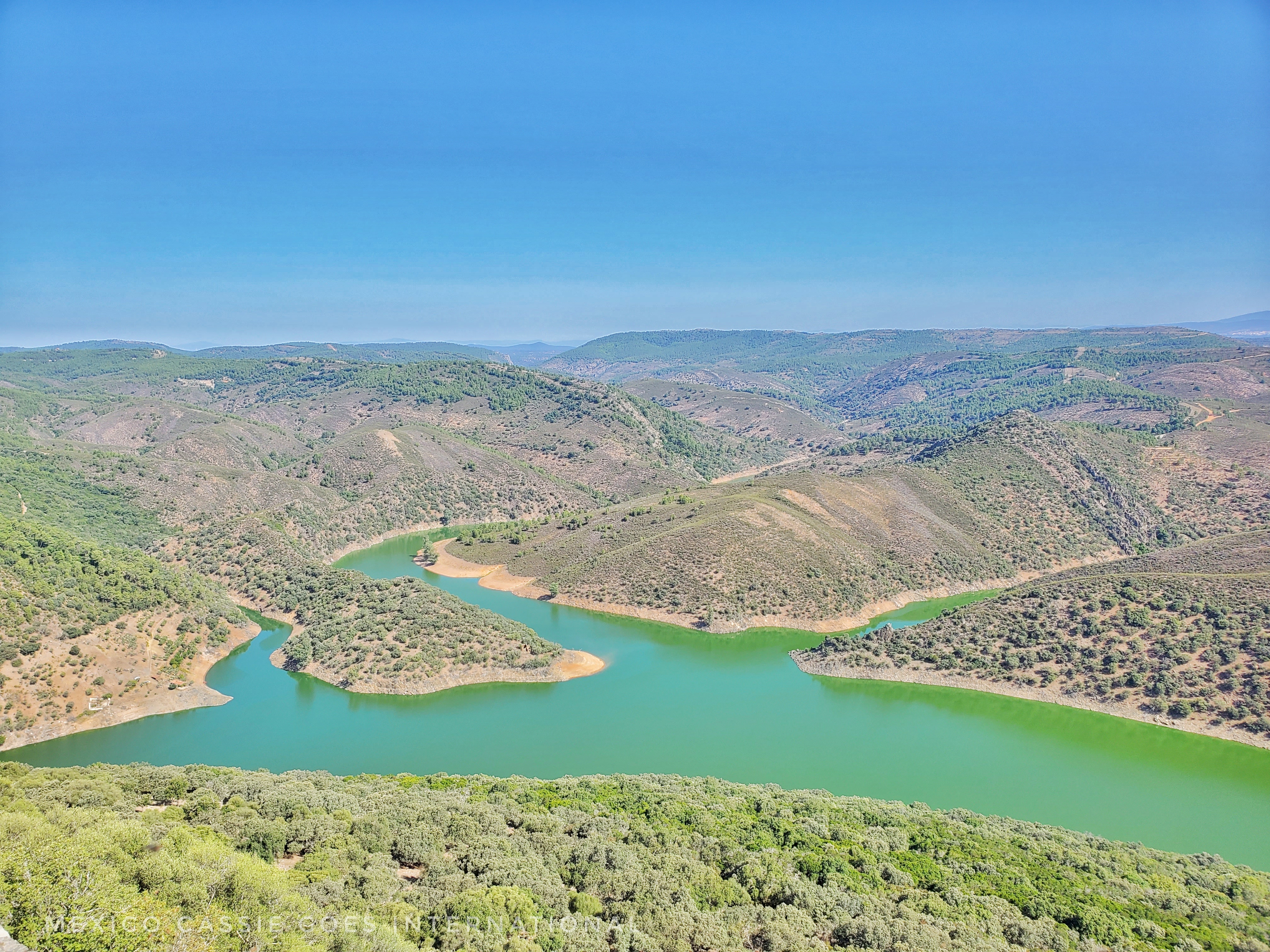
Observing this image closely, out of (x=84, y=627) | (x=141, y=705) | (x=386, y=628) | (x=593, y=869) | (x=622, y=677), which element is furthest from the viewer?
(x=386, y=628)

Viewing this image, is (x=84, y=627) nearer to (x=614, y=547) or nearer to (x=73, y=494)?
(x=73, y=494)

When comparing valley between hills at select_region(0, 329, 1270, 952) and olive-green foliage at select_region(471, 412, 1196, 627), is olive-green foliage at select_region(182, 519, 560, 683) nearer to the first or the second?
valley between hills at select_region(0, 329, 1270, 952)

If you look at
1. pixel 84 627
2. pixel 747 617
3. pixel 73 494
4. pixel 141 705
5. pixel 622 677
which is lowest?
pixel 622 677

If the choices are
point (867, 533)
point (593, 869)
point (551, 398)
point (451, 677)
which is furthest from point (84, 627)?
point (551, 398)

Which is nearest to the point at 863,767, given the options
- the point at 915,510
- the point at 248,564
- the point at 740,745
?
the point at 740,745

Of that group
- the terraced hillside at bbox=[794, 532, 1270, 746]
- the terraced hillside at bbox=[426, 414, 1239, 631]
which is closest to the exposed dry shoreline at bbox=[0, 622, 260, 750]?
the terraced hillside at bbox=[426, 414, 1239, 631]

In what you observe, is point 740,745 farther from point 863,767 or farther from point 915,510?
point 915,510

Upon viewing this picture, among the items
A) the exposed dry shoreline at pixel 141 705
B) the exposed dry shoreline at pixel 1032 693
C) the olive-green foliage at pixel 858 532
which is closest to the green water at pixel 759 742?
the exposed dry shoreline at pixel 1032 693

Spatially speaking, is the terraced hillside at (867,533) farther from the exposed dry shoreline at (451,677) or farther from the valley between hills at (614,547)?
the exposed dry shoreline at (451,677)
